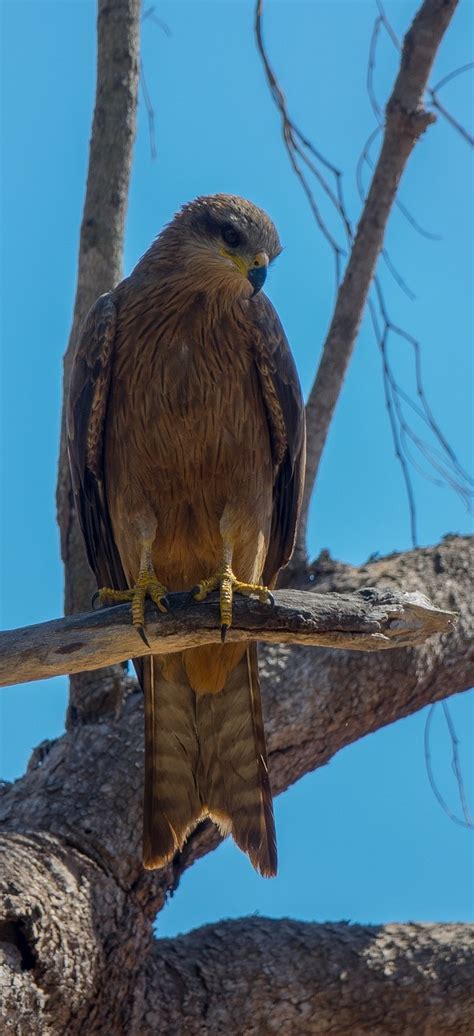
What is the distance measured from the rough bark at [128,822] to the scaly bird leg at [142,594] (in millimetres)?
642

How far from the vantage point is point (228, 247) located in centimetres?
433

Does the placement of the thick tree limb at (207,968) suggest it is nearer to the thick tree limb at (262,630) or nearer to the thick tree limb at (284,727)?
the thick tree limb at (284,727)

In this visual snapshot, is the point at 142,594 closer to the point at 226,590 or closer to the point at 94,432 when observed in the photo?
the point at 226,590

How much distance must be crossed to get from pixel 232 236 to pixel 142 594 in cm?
148

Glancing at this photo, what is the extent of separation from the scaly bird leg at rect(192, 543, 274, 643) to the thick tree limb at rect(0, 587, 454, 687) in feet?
0.08

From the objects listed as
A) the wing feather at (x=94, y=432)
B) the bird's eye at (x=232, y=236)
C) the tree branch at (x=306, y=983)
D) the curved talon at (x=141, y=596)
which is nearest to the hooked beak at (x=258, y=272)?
the bird's eye at (x=232, y=236)

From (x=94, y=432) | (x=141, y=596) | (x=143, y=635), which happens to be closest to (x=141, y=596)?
(x=141, y=596)

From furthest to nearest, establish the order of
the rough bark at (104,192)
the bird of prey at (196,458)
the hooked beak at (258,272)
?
the rough bark at (104,192), the hooked beak at (258,272), the bird of prey at (196,458)

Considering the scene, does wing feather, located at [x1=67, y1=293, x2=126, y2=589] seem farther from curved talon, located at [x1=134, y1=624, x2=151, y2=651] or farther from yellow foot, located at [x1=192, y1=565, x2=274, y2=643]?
curved talon, located at [x1=134, y1=624, x2=151, y2=651]

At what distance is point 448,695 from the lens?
4.70 metres

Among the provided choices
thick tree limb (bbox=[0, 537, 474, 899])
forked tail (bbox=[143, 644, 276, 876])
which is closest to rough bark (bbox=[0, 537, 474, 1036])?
thick tree limb (bbox=[0, 537, 474, 899])

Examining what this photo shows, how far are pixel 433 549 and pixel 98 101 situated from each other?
2569 mm

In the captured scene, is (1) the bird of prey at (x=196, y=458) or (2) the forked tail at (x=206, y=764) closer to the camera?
(2) the forked tail at (x=206, y=764)

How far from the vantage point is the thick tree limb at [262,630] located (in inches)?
131
